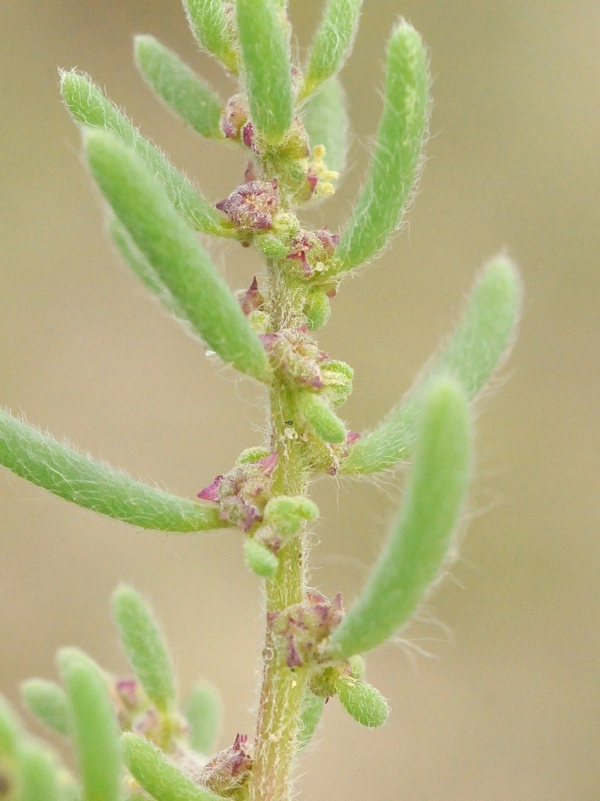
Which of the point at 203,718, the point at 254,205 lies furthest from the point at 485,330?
the point at 203,718

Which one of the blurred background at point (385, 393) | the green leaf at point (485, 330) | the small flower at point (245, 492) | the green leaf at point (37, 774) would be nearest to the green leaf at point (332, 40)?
the green leaf at point (485, 330)

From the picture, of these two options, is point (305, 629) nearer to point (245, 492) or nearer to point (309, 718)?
point (245, 492)

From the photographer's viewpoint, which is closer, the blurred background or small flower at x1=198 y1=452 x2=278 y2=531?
small flower at x1=198 y1=452 x2=278 y2=531

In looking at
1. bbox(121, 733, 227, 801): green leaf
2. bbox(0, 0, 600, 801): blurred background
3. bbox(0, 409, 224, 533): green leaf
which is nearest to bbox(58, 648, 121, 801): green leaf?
bbox(121, 733, 227, 801): green leaf

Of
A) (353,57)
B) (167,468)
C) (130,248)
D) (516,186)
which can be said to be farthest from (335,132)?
(353,57)

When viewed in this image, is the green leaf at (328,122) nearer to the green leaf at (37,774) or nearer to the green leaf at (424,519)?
the green leaf at (424,519)

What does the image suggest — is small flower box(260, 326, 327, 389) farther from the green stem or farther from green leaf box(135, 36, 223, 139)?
green leaf box(135, 36, 223, 139)

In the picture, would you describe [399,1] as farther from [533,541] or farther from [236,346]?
[236,346]
